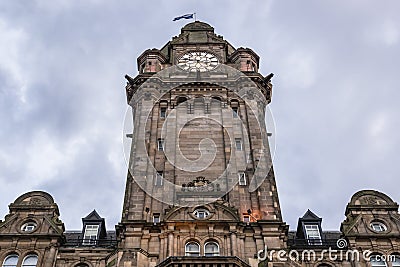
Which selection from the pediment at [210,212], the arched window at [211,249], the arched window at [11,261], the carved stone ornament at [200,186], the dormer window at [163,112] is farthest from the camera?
the dormer window at [163,112]

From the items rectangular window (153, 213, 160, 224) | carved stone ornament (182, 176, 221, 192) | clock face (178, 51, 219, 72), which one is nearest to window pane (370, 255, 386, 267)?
carved stone ornament (182, 176, 221, 192)

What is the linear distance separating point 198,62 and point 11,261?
2815 cm

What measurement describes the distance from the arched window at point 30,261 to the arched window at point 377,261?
63.4ft

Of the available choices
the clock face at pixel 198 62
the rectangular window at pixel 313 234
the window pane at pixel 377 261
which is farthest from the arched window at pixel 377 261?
the clock face at pixel 198 62

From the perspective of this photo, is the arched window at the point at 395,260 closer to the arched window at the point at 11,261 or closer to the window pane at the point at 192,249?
the window pane at the point at 192,249

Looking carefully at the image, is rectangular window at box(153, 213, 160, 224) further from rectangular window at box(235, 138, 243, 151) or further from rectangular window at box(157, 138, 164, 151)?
rectangular window at box(235, 138, 243, 151)

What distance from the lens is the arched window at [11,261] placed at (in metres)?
38.1

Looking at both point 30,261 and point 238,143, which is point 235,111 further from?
point 30,261

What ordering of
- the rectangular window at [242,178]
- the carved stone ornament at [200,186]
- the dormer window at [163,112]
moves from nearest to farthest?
1. the carved stone ornament at [200,186]
2. the rectangular window at [242,178]
3. the dormer window at [163,112]

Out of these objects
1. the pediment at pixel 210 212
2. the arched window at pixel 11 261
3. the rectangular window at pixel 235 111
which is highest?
the rectangular window at pixel 235 111

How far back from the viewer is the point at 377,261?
38.4 metres

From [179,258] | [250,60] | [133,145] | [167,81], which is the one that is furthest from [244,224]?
[250,60]

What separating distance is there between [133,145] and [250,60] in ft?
56.1

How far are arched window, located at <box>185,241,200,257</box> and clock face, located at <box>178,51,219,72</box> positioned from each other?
23.7 meters
